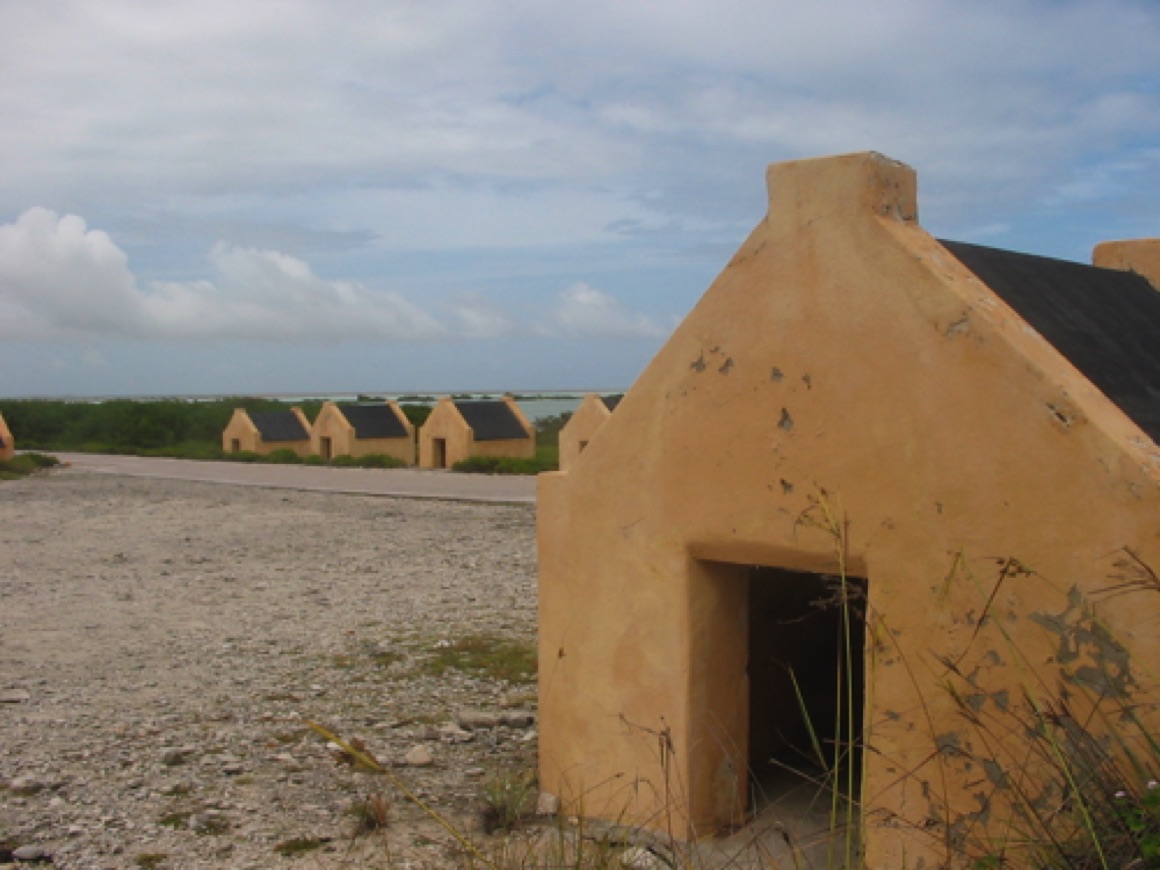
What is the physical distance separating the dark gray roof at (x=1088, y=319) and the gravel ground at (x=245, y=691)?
3715mm

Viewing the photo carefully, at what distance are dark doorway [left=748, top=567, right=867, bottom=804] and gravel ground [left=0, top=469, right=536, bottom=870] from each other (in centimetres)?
164

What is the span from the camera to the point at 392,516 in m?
20.9

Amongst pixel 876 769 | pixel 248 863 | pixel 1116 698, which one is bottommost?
pixel 248 863

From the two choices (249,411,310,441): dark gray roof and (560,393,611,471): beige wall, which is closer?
(560,393,611,471): beige wall

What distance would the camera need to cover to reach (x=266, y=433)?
133 ft

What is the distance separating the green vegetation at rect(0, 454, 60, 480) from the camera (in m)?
31.4

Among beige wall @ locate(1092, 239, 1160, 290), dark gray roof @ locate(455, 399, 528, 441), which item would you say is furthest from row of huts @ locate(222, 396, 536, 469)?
beige wall @ locate(1092, 239, 1160, 290)

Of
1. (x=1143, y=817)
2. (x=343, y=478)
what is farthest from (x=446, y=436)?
(x=1143, y=817)

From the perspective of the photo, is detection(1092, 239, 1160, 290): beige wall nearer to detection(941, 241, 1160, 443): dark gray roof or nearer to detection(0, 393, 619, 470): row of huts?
detection(941, 241, 1160, 443): dark gray roof

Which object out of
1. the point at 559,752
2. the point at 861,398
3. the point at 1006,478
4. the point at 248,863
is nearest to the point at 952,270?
the point at 861,398

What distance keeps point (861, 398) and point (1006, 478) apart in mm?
739

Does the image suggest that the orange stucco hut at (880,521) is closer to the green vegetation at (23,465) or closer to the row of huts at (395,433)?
the row of huts at (395,433)

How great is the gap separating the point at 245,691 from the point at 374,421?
30243 mm

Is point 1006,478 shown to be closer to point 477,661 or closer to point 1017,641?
point 1017,641
